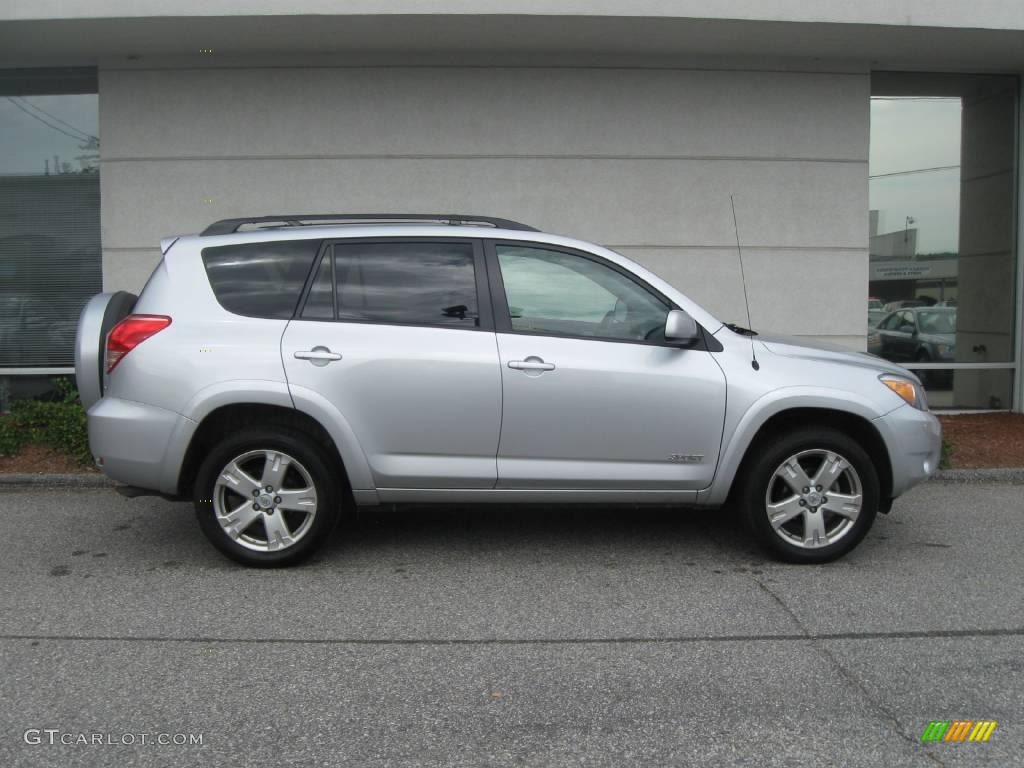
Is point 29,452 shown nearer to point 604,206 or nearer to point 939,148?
point 604,206

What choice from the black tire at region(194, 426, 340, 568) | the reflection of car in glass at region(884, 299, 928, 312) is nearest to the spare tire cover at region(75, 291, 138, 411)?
the black tire at region(194, 426, 340, 568)

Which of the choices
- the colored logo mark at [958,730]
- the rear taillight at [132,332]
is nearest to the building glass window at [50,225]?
the rear taillight at [132,332]

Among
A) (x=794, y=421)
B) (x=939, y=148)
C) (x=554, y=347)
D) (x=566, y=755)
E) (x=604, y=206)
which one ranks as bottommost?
(x=566, y=755)

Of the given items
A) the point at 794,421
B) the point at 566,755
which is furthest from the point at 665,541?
the point at 566,755

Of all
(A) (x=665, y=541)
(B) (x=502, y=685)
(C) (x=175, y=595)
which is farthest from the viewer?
(A) (x=665, y=541)

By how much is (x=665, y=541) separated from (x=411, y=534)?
5.30ft

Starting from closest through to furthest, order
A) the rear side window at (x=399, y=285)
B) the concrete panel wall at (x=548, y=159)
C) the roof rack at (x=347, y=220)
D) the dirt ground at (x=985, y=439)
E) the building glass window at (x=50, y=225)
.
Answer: the rear side window at (x=399, y=285)
the roof rack at (x=347, y=220)
the dirt ground at (x=985, y=439)
the concrete panel wall at (x=548, y=159)
the building glass window at (x=50, y=225)

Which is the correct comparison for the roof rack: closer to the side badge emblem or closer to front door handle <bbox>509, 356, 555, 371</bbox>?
front door handle <bbox>509, 356, 555, 371</bbox>

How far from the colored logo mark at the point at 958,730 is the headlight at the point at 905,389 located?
2.27 m

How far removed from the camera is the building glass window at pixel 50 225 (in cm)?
979

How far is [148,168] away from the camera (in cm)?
951

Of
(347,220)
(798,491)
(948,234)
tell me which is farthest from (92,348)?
(948,234)

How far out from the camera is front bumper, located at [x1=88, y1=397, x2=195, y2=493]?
16.4 feet

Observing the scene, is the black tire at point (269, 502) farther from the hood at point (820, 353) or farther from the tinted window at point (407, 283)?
the hood at point (820, 353)
